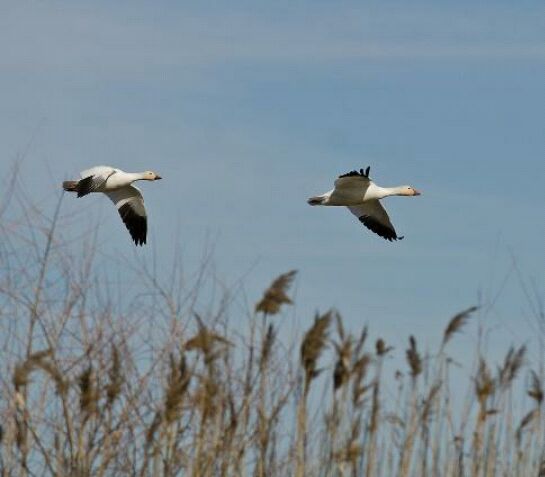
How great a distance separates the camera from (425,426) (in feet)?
25.9

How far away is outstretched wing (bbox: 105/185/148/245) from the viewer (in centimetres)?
1769

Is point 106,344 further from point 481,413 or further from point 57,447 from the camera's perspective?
point 481,413

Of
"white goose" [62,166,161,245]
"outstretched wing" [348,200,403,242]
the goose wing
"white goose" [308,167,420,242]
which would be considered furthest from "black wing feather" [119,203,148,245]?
"outstretched wing" [348,200,403,242]

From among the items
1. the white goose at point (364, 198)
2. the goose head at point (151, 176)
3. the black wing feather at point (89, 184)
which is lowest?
the black wing feather at point (89, 184)

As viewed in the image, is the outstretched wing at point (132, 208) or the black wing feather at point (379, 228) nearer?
the outstretched wing at point (132, 208)

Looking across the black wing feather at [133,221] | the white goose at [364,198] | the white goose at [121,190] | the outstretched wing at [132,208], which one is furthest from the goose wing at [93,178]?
the white goose at [364,198]

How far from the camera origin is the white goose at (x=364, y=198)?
16.6 metres

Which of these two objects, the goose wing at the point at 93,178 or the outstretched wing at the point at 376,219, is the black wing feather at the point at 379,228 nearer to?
the outstretched wing at the point at 376,219

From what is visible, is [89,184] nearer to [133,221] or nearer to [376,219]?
[133,221]

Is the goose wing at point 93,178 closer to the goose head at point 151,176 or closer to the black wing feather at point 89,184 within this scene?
the black wing feather at point 89,184

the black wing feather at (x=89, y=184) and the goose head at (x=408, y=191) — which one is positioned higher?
the goose head at (x=408, y=191)

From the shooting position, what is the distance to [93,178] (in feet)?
54.2

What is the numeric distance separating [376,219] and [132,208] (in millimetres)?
3605

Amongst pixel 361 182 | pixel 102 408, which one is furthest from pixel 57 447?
pixel 361 182
